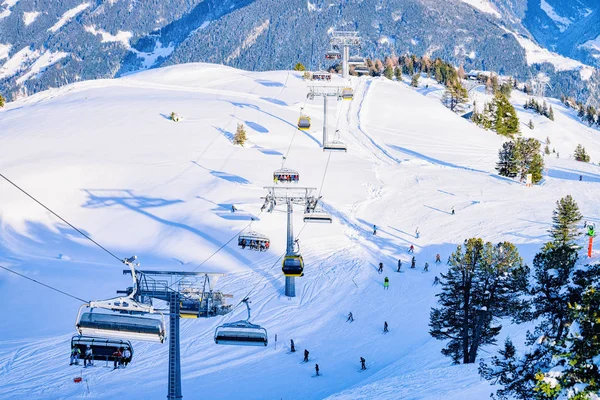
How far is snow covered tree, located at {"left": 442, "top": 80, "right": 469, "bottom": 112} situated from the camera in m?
110

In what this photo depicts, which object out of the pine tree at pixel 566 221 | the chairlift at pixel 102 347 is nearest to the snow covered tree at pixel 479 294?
the chairlift at pixel 102 347

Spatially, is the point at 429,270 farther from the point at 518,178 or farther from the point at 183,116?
the point at 183,116

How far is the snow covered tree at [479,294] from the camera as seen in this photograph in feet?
80.9

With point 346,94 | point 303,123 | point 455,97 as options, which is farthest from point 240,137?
point 455,97

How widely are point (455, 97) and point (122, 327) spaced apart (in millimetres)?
99342

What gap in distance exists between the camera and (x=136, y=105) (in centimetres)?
7700

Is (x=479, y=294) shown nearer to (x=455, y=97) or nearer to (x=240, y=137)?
(x=240, y=137)

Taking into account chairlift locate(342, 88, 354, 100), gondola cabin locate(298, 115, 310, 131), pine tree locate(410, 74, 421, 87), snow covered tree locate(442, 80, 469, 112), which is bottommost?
gondola cabin locate(298, 115, 310, 131)

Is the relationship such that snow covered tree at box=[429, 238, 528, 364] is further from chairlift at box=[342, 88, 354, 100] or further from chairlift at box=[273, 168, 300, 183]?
chairlift at box=[342, 88, 354, 100]

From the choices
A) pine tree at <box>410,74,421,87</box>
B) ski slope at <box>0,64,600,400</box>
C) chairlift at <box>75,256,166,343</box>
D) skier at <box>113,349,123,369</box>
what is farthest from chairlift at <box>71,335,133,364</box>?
pine tree at <box>410,74,421,87</box>

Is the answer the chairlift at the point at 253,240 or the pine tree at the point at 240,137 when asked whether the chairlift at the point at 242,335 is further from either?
the pine tree at the point at 240,137

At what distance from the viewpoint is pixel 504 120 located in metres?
85.9

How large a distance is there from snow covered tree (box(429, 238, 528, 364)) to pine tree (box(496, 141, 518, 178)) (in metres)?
34.6

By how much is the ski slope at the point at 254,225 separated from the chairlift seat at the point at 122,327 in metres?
9.38
